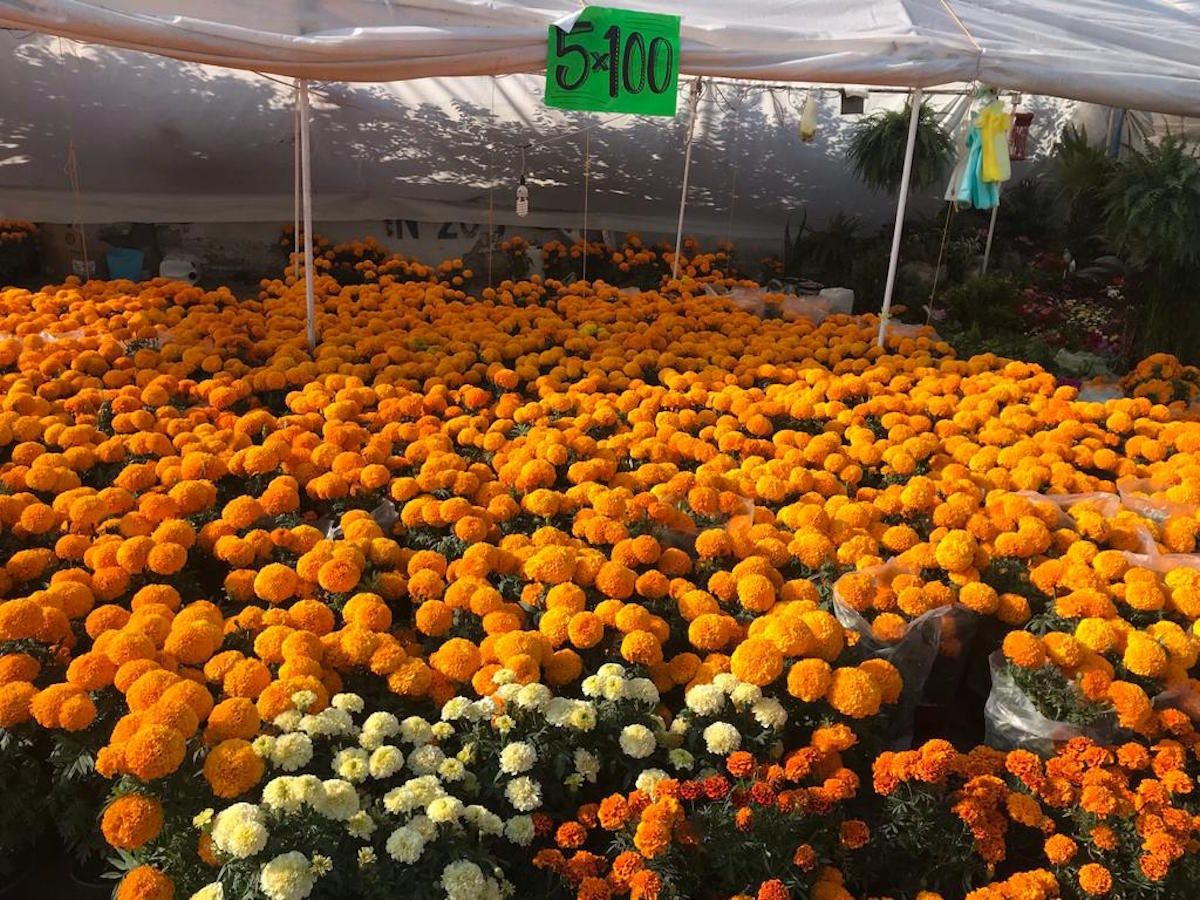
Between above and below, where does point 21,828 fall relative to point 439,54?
below

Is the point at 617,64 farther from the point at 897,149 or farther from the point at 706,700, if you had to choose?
the point at 897,149

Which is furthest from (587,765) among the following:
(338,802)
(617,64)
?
(617,64)

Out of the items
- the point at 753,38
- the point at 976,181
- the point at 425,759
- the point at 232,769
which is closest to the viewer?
the point at 232,769

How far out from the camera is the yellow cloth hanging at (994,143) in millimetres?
5582

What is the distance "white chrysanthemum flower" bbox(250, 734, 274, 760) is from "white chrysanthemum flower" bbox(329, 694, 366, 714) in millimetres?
192

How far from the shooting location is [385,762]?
182 centimetres

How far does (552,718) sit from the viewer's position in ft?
6.63

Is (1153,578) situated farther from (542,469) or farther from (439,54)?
(439,54)

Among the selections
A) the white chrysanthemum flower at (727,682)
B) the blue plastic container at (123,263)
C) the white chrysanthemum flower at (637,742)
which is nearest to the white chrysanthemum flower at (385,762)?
the white chrysanthemum flower at (637,742)

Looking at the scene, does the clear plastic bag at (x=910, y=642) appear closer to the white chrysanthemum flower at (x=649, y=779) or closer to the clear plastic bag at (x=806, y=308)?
the white chrysanthemum flower at (x=649, y=779)

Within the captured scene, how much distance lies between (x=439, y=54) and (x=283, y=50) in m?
0.74

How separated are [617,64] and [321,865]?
14.3 feet

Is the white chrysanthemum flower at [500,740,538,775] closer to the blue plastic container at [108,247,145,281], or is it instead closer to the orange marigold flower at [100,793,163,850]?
the orange marigold flower at [100,793,163,850]

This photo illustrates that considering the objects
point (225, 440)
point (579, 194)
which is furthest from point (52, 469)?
point (579, 194)
